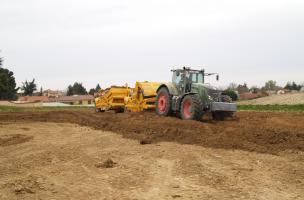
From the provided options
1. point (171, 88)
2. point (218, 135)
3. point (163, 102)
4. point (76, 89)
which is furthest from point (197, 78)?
point (76, 89)

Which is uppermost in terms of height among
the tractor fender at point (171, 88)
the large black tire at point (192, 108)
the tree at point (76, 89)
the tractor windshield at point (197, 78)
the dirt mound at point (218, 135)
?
the tree at point (76, 89)

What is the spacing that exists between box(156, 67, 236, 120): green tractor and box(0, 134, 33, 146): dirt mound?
18.4ft

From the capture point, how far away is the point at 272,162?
7.48 meters

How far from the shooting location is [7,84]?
237 feet

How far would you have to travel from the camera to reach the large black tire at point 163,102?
15.4 metres

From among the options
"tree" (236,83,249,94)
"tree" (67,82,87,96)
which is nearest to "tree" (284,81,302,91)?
"tree" (236,83,249,94)

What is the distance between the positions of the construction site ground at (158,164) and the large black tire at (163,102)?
299 centimetres

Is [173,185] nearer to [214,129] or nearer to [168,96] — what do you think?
[214,129]

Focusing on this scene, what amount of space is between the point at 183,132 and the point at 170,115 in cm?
480

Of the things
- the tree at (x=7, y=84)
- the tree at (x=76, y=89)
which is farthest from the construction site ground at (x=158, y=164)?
the tree at (x=76, y=89)

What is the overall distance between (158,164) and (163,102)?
857cm

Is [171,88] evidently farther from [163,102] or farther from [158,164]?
[158,164]

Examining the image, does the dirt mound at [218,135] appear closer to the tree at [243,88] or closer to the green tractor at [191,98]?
the green tractor at [191,98]

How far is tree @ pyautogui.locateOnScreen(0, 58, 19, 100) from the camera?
69075 mm
